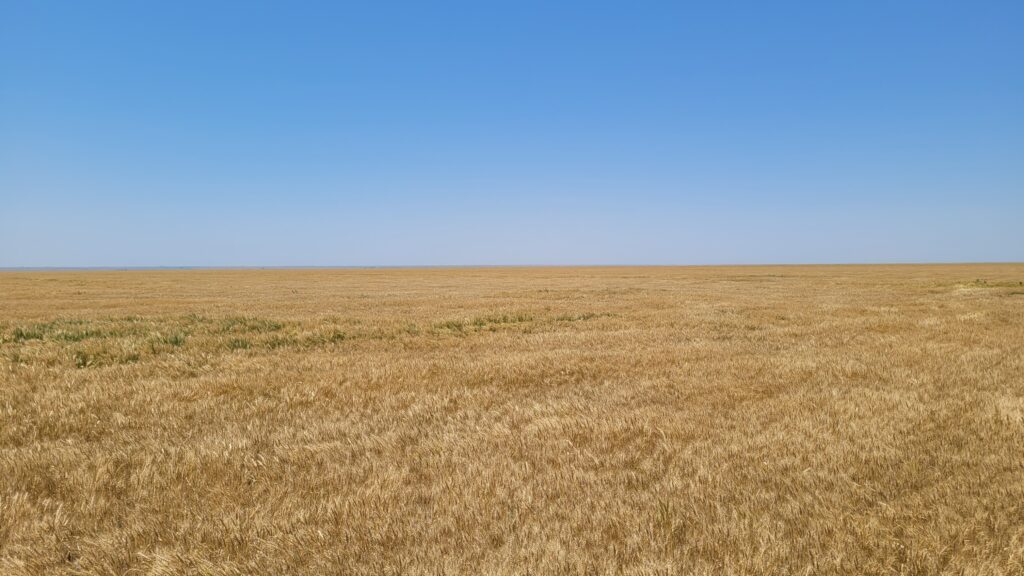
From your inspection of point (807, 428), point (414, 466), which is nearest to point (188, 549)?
point (414, 466)

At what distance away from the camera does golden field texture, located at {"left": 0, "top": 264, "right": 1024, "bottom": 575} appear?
309 centimetres

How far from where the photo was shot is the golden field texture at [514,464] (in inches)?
122

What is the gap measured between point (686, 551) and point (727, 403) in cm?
389

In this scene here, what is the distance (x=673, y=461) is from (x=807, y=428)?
2.06 m

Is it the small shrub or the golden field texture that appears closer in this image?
the golden field texture

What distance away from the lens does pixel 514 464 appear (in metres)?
4.51

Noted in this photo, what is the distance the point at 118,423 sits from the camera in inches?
228

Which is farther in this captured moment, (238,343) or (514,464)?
(238,343)

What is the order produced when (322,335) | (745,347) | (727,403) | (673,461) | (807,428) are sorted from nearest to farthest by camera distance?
(673,461) → (807,428) → (727,403) → (745,347) → (322,335)

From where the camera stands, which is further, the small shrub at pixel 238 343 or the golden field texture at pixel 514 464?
the small shrub at pixel 238 343

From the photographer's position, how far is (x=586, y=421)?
578 cm

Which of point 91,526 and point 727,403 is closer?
point 91,526

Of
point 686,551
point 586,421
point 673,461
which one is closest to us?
point 686,551

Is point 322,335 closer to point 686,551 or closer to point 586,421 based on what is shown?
point 586,421
